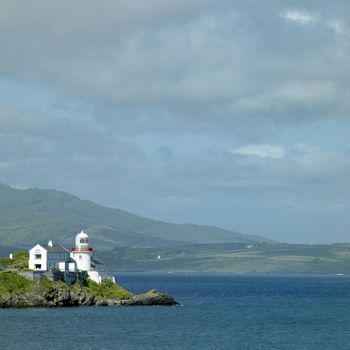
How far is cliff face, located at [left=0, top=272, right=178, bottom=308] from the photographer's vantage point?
5881 inches

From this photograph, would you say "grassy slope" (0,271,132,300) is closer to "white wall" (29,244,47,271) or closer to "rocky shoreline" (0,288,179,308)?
"rocky shoreline" (0,288,179,308)

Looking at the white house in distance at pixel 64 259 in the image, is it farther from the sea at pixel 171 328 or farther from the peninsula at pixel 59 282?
the sea at pixel 171 328

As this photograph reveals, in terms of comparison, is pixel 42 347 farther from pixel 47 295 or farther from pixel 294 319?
pixel 294 319

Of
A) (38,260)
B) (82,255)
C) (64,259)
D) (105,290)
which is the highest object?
(82,255)

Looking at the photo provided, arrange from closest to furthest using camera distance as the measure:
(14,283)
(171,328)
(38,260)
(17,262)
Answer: (171,328)
(14,283)
(38,260)
(17,262)

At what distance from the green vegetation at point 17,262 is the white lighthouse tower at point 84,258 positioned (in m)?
9.67

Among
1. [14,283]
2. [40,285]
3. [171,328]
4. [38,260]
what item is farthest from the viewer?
[38,260]

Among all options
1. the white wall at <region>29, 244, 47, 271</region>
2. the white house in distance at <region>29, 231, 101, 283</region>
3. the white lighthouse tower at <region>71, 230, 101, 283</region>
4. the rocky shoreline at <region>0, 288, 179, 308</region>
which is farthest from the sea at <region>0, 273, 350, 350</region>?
the white wall at <region>29, 244, 47, 271</region>

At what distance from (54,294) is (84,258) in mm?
19574

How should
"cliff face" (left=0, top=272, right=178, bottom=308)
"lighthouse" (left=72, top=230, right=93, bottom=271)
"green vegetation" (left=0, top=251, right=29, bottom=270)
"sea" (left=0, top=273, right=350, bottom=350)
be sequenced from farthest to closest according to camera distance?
"lighthouse" (left=72, top=230, right=93, bottom=271) < "green vegetation" (left=0, top=251, right=29, bottom=270) < "cliff face" (left=0, top=272, right=178, bottom=308) < "sea" (left=0, top=273, right=350, bottom=350)

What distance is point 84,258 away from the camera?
172 m

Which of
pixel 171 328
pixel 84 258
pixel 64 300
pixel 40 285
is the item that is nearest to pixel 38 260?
pixel 84 258

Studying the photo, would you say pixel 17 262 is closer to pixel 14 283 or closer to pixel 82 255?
pixel 82 255

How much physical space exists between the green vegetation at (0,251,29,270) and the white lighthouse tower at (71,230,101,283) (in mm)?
9671
